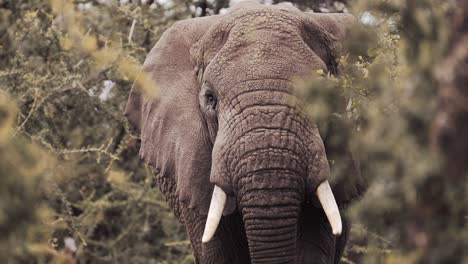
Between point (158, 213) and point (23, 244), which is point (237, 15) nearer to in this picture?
point (23, 244)

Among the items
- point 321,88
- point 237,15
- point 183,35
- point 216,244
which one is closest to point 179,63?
point 183,35

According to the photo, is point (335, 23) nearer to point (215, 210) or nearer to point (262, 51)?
point (262, 51)

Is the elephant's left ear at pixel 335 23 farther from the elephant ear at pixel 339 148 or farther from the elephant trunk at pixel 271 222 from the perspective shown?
the elephant trunk at pixel 271 222

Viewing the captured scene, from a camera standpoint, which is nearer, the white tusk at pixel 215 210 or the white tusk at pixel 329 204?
the white tusk at pixel 329 204

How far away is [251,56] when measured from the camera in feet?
16.2

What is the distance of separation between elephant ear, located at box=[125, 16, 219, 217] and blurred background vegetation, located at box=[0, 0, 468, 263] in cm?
60

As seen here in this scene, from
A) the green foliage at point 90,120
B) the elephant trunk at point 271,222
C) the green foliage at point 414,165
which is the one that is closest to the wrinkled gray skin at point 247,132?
the elephant trunk at point 271,222

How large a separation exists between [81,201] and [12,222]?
18.7 ft

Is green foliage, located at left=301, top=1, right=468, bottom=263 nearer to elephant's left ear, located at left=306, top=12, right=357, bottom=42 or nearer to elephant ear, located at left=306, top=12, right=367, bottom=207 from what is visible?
elephant ear, located at left=306, top=12, right=367, bottom=207

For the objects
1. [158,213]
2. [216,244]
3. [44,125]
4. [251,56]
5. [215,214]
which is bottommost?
[158,213]

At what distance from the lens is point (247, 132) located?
4.77 metres

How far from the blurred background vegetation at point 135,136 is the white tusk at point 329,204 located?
230 mm

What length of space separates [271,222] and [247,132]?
40 centimetres

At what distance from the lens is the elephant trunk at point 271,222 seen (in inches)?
184
